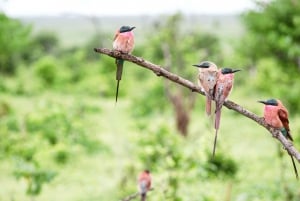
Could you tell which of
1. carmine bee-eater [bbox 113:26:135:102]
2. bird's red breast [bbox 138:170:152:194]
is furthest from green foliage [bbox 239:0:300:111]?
carmine bee-eater [bbox 113:26:135:102]

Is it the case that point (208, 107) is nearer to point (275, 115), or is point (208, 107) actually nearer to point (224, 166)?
point (275, 115)

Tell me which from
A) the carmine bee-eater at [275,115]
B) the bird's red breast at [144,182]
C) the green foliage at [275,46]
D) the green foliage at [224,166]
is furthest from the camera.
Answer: the green foliage at [275,46]

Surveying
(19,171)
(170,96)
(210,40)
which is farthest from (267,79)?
(210,40)

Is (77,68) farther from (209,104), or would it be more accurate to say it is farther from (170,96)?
(209,104)

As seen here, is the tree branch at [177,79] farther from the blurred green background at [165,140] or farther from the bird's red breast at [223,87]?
the blurred green background at [165,140]

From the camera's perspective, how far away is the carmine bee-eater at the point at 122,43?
158 centimetres

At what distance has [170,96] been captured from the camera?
11.1 meters

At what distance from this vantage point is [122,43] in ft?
5.57

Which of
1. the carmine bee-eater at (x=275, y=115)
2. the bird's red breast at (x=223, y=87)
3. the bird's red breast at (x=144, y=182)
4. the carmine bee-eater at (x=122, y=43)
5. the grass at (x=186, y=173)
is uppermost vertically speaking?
the carmine bee-eater at (x=122, y=43)

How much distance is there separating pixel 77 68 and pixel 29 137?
52.4 ft

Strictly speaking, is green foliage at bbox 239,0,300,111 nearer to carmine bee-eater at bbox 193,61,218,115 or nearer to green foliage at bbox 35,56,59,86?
carmine bee-eater at bbox 193,61,218,115

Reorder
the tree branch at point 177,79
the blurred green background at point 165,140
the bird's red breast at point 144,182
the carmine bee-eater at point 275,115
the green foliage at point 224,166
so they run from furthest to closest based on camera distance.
Answer: the green foliage at point 224,166 < the blurred green background at point 165,140 < the bird's red breast at point 144,182 < the carmine bee-eater at point 275,115 < the tree branch at point 177,79

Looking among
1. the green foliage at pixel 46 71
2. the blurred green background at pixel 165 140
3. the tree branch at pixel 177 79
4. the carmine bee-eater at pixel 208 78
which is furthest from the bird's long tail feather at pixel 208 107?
the green foliage at pixel 46 71

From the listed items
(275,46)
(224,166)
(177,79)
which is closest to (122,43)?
(177,79)
